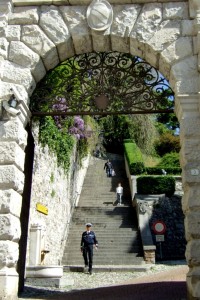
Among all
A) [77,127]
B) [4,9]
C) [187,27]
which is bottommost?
[187,27]

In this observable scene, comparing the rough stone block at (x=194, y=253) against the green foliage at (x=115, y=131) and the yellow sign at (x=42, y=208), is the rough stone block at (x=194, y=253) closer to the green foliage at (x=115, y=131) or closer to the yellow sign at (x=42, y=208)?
the yellow sign at (x=42, y=208)

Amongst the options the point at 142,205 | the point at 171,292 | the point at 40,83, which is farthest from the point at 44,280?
the point at 142,205

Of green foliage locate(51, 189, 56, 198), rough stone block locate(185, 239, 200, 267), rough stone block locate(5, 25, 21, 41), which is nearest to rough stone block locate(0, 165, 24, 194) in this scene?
rough stone block locate(5, 25, 21, 41)

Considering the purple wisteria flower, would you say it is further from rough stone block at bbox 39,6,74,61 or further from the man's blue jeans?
rough stone block at bbox 39,6,74,61

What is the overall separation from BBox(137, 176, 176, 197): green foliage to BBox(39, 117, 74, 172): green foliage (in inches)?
162

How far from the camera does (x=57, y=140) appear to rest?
1484cm

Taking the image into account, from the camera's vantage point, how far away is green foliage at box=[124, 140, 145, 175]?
22766mm

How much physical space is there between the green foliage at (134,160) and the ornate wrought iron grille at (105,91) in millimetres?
15623

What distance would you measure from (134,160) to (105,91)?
55.4ft

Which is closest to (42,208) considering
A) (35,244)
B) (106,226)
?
(35,244)

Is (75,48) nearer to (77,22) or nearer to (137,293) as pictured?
(77,22)

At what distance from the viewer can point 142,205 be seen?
17.6m

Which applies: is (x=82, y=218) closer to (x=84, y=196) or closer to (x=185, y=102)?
(x=84, y=196)

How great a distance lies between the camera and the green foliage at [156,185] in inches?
747
